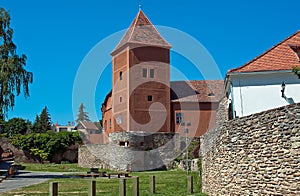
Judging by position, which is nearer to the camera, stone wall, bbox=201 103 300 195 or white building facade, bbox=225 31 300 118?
stone wall, bbox=201 103 300 195

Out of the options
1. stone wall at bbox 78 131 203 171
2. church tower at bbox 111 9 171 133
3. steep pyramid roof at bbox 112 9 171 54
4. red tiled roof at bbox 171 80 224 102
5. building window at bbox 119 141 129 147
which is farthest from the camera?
red tiled roof at bbox 171 80 224 102

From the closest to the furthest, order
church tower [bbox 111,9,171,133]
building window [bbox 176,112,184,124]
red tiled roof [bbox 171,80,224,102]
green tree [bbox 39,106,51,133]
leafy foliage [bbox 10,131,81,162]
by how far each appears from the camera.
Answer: church tower [bbox 111,9,171,133]
building window [bbox 176,112,184,124]
red tiled roof [bbox 171,80,224,102]
leafy foliage [bbox 10,131,81,162]
green tree [bbox 39,106,51,133]

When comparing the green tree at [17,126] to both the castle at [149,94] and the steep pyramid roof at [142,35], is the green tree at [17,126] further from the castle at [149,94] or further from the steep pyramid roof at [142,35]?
the steep pyramid roof at [142,35]

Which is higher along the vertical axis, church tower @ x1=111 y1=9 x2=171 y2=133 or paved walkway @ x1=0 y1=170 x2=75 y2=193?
church tower @ x1=111 y1=9 x2=171 y2=133

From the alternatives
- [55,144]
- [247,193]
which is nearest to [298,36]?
[247,193]

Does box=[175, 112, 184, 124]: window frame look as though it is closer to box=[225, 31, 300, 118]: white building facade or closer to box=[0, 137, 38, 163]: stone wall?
box=[0, 137, 38, 163]: stone wall

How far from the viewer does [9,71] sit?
90.4 ft

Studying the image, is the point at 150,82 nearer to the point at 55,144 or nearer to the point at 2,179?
the point at 55,144

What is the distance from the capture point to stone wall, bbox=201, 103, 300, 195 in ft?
26.7

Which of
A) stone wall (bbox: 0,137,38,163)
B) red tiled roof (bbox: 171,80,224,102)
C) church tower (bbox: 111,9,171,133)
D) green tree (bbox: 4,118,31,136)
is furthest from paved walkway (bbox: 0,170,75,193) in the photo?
green tree (bbox: 4,118,31,136)

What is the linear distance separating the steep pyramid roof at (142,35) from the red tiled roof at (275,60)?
21.9m

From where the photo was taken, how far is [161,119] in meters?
41.0

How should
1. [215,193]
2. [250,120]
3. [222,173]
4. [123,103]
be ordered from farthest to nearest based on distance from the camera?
[123,103]
[215,193]
[222,173]
[250,120]

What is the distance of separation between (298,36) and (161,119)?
21.8 meters
